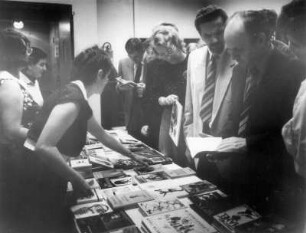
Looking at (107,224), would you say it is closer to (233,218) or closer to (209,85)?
(233,218)

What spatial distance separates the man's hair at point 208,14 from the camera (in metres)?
1.54

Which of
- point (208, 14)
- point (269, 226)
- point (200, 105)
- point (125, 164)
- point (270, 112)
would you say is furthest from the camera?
point (125, 164)

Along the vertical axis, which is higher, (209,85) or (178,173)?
(209,85)

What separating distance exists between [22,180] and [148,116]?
89 centimetres

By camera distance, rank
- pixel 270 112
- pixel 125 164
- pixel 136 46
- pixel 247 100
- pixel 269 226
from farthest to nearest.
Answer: pixel 125 164 → pixel 136 46 → pixel 247 100 → pixel 270 112 → pixel 269 226

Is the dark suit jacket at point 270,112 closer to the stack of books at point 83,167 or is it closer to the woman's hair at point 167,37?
the woman's hair at point 167,37

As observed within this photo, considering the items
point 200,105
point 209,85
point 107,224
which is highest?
point 209,85

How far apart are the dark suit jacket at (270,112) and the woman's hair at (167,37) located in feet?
1.46

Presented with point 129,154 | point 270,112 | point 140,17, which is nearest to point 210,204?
point 270,112

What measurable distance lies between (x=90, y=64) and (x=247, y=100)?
81cm

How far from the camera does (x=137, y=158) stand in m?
2.00

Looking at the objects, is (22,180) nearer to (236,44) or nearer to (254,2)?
(236,44)

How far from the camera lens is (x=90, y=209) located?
1468 mm

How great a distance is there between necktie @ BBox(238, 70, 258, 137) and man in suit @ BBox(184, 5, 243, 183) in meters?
0.08
